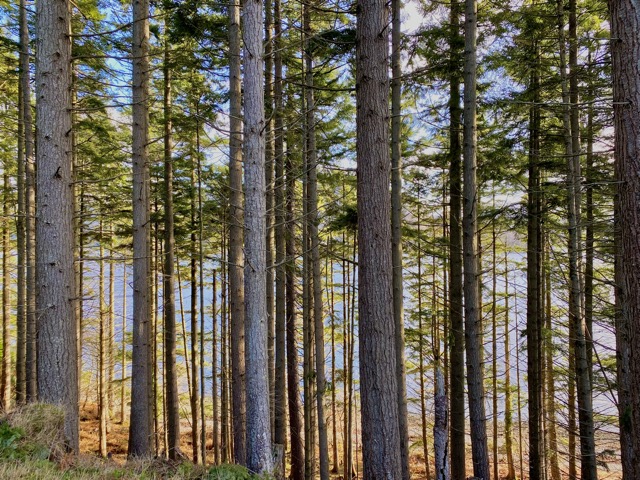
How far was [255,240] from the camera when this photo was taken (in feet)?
17.1

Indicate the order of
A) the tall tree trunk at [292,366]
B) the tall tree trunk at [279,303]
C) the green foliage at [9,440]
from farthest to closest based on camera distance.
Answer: the tall tree trunk at [292,366] < the tall tree trunk at [279,303] < the green foliage at [9,440]

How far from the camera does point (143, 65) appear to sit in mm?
7637

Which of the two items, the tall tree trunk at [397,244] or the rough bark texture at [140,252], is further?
the rough bark texture at [140,252]

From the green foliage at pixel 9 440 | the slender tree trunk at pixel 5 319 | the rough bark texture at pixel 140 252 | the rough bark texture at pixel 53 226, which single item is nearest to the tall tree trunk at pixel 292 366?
the rough bark texture at pixel 140 252

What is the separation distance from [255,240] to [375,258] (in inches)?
63.5

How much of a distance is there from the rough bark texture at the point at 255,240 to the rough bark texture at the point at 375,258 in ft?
4.29

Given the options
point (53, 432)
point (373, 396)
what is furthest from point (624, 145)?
point (53, 432)

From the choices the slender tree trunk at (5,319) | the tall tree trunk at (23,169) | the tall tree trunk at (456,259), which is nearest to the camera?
the tall tree trunk at (456,259)

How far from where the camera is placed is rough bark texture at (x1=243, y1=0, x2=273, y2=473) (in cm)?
504

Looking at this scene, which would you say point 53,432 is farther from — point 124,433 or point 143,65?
A: point 124,433

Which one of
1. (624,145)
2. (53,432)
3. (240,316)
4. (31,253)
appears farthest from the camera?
(31,253)

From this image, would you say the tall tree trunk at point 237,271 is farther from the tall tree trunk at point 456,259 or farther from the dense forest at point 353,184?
the tall tree trunk at point 456,259

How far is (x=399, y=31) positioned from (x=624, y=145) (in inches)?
219

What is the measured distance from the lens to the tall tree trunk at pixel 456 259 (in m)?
8.23
